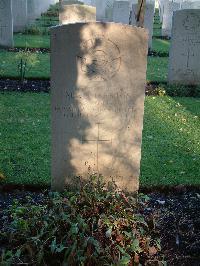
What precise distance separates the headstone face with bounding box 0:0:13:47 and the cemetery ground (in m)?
5.46

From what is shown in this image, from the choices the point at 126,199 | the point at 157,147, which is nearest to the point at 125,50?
the point at 126,199

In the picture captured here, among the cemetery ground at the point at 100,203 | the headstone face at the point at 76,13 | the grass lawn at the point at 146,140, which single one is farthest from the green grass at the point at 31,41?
the cemetery ground at the point at 100,203

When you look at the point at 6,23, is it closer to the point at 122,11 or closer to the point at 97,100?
the point at 122,11

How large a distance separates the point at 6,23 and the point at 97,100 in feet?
33.5

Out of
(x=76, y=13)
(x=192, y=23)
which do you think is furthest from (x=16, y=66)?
(x=192, y=23)

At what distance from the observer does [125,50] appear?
3.78 meters

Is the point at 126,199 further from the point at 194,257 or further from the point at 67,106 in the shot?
the point at 67,106

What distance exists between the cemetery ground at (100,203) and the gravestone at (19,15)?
10.6 m

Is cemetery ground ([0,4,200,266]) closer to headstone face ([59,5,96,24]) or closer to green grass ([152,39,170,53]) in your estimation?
headstone face ([59,5,96,24])

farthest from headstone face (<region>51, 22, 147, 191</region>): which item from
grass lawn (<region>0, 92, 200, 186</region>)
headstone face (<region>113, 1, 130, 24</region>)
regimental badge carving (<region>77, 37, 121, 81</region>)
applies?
headstone face (<region>113, 1, 130, 24</region>)

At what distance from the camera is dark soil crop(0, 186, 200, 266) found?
3488 millimetres

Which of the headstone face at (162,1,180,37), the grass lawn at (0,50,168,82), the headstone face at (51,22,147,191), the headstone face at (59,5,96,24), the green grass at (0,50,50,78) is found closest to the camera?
the headstone face at (51,22,147,191)

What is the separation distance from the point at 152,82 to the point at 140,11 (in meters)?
1.68

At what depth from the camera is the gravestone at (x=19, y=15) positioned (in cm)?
1783
